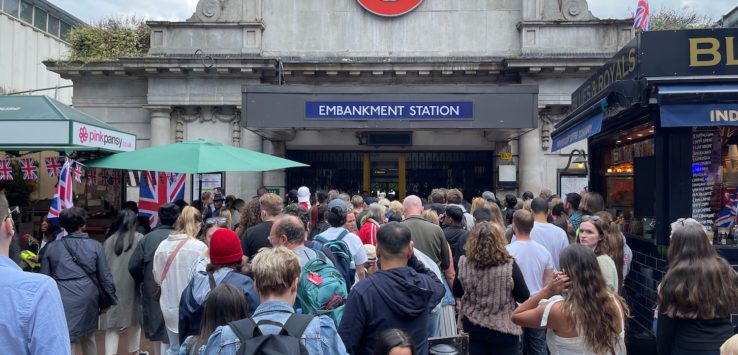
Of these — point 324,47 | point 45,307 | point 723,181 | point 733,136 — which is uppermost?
point 324,47

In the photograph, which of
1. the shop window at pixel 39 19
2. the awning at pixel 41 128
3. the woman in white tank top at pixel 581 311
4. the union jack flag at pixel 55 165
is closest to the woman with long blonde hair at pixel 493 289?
the woman in white tank top at pixel 581 311

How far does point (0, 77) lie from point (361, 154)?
21886 mm

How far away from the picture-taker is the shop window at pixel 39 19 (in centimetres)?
3291

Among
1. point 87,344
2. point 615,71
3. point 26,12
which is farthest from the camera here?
point 26,12

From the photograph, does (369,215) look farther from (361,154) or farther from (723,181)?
(361,154)

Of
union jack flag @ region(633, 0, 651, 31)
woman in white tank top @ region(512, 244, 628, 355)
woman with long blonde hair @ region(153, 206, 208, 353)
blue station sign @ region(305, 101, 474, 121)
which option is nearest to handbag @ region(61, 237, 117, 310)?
woman with long blonde hair @ region(153, 206, 208, 353)

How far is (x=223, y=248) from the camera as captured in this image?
168 inches

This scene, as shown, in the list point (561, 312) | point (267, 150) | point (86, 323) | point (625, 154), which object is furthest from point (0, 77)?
point (561, 312)

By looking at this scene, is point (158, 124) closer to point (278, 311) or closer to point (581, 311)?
point (278, 311)

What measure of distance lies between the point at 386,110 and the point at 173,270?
8.02 m

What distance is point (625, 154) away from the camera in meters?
9.60

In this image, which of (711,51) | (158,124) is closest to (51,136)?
(158,124)

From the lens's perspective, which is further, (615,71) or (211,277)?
(615,71)

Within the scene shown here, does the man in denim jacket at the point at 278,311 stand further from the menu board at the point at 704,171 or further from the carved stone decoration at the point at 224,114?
the carved stone decoration at the point at 224,114
